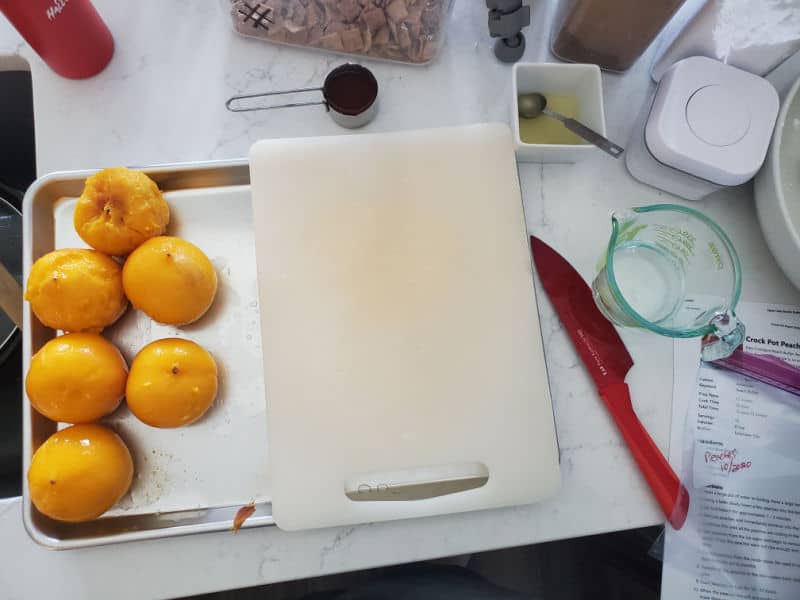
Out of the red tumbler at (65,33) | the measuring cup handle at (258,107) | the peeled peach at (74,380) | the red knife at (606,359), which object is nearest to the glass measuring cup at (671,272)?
the red knife at (606,359)

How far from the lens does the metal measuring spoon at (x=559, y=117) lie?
578 mm

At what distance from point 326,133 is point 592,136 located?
31 cm

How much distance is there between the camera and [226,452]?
22.5 inches

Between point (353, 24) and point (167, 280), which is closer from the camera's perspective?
point (167, 280)

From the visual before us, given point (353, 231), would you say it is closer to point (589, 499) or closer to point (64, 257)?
point (64, 257)

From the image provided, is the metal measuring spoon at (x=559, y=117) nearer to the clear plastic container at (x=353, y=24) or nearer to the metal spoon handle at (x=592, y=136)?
the metal spoon handle at (x=592, y=136)

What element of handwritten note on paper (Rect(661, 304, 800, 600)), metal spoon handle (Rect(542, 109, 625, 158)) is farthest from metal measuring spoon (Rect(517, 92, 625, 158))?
handwritten note on paper (Rect(661, 304, 800, 600))

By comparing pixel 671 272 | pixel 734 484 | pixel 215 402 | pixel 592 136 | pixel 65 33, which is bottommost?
pixel 734 484

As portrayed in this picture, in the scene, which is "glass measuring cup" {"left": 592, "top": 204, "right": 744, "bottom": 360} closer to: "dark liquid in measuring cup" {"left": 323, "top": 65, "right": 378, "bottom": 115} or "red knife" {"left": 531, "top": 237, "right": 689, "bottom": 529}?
"red knife" {"left": 531, "top": 237, "right": 689, "bottom": 529}

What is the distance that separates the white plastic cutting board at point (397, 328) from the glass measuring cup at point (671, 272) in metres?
0.10

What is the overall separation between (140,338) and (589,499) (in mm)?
520

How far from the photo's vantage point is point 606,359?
0.58m

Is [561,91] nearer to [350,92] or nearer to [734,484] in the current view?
[350,92]

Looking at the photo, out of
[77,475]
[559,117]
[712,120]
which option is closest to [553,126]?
[559,117]
